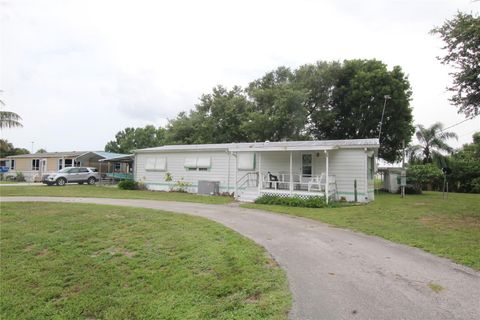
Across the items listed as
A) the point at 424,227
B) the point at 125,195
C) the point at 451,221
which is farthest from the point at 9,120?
the point at 451,221

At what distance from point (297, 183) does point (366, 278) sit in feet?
34.5

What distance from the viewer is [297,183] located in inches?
584

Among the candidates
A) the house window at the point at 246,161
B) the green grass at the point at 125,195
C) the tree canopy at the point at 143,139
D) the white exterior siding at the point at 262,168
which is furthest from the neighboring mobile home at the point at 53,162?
the house window at the point at 246,161

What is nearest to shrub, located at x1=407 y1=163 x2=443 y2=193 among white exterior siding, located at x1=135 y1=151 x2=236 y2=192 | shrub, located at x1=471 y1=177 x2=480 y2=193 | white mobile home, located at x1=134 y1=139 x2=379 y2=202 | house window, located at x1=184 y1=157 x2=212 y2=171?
shrub, located at x1=471 y1=177 x2=480 y2=193

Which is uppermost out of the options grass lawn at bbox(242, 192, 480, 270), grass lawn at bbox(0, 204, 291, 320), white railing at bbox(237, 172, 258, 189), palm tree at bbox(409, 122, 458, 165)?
palm tree at bbox(409, 122, 458, 165)

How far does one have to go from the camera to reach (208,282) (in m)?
4.40

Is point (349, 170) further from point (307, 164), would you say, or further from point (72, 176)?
point (72, 176)

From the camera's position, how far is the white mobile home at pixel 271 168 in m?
14.5

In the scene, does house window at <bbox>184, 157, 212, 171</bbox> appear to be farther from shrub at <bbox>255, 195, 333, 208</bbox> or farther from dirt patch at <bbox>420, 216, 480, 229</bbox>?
dirt patch at <bbox>420, 216, 480, 229</bbox>

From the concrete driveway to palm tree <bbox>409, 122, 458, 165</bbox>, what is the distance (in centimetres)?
2430

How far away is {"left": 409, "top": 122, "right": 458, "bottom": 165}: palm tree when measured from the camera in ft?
87.8

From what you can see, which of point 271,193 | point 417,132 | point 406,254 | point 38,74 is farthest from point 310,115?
point 406,254

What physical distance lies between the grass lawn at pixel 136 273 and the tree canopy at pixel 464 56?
9.29 metres

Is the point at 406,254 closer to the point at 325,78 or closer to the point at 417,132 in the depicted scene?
the point at 325,78
